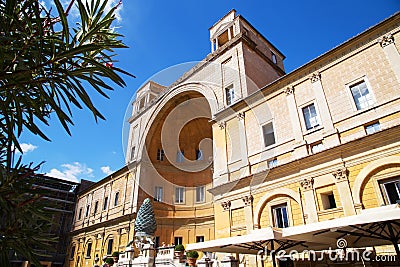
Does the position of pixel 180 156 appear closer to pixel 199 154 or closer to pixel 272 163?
pixel 199 154

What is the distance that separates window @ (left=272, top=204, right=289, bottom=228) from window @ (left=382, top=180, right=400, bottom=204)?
13.6 feet

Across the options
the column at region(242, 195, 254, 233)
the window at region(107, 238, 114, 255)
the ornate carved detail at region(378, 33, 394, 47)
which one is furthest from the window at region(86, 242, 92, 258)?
the ornate carved detail at region(378, 33, 394, 47)

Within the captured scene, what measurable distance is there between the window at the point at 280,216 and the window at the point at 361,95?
561 cm

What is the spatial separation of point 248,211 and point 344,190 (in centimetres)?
483

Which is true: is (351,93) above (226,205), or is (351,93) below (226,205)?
above

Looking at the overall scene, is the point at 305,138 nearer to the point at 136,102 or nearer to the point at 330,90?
the point at 330,90

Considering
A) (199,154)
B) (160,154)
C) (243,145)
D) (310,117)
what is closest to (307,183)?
(310,117)

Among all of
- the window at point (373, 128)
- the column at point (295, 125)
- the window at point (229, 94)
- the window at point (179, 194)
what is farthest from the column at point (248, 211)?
the window at point (179, 194)

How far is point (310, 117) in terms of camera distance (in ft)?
41.5

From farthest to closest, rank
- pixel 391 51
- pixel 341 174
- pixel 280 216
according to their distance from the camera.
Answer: pixel 280 216 < pixel 341 174 < pixel 391 51

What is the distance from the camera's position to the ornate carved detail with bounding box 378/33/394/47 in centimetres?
1062

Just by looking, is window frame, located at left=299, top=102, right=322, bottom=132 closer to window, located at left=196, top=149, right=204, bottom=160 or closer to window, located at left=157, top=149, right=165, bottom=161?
window, located at left=196, top=149, right=204, bottom=160

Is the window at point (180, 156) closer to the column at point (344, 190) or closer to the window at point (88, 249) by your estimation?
the window at point (88, 249)

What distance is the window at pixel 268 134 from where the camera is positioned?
14.1m
